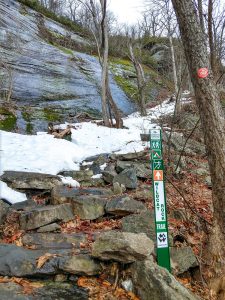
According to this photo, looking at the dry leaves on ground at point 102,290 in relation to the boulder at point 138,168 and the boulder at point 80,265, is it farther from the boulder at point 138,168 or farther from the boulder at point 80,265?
the boulder at point 138,168

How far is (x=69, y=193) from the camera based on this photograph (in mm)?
6547

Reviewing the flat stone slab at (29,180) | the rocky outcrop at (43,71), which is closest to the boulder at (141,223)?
the flat stone slab at (29,180)

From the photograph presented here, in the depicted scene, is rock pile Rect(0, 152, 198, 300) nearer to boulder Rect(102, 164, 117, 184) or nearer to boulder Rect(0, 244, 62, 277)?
boulder Rect(0, 244, 62, 277)

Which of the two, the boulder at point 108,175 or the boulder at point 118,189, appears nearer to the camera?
the boulder at point 118,189

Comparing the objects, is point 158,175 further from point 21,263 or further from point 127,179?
point 127,179

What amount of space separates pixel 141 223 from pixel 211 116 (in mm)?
2011

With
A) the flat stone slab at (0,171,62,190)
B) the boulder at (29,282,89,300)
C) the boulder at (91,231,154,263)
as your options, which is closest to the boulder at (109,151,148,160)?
the flat stone slab at (0,171,62,190)

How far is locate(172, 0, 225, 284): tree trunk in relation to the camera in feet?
15.1

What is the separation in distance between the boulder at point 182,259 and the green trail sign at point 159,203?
515mm

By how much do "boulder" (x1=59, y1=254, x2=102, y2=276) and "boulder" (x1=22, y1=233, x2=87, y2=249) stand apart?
18.8 inches

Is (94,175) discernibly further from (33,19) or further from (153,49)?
(153,49)

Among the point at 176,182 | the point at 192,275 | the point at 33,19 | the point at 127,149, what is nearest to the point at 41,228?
the point at 192,275

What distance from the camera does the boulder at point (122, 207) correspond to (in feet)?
19.6

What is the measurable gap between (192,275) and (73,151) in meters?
5.45
